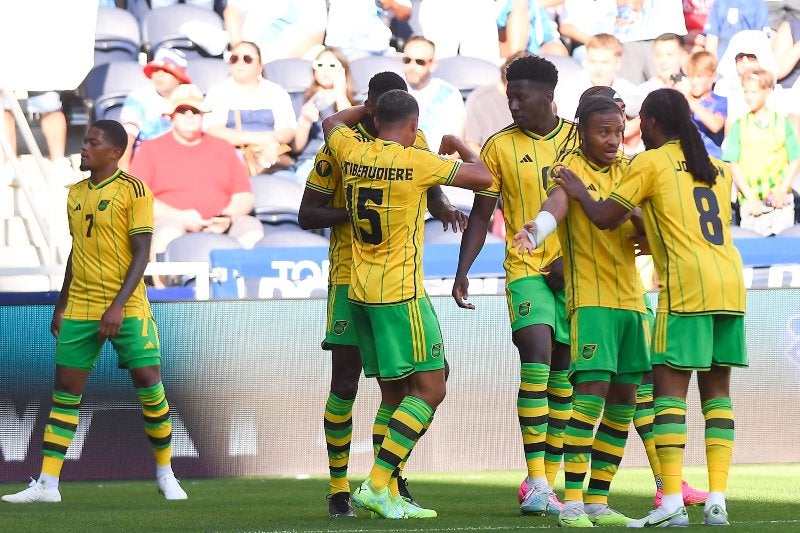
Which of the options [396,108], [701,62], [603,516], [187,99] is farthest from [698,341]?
[701,62]

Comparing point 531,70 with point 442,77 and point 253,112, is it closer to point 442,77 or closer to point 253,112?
point 253,112

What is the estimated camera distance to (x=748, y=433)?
405 inches

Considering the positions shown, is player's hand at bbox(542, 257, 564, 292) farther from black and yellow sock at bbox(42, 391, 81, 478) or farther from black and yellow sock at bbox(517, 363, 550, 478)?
black and yellow sock at bbox(42, 391, 81, 478)

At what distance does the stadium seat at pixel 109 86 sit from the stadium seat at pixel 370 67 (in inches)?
90.2

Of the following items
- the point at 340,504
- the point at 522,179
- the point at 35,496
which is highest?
the point at 522,179

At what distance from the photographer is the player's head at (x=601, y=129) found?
620 centimetres

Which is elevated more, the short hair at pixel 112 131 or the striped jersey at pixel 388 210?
the short hair at pixel 112 131

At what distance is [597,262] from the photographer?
6219mm

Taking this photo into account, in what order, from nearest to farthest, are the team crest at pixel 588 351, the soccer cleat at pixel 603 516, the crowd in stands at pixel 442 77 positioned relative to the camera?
the soccer cleat at pixel 603 516 < the team crest at pixel 588 351 < the crowd in stands at pixel 442 77

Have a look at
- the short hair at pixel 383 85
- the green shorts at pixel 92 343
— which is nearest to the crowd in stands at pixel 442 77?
the green shorts at pixel 92 343

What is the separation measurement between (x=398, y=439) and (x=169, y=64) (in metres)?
8.90

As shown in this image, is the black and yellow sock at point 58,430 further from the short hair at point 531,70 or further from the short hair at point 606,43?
the short hair at point 606,43

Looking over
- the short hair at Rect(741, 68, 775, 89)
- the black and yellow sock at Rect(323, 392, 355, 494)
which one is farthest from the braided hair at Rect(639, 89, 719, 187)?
the short hair at Rect(741, 68, 775, 89)

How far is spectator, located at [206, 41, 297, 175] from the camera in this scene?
561 inches
